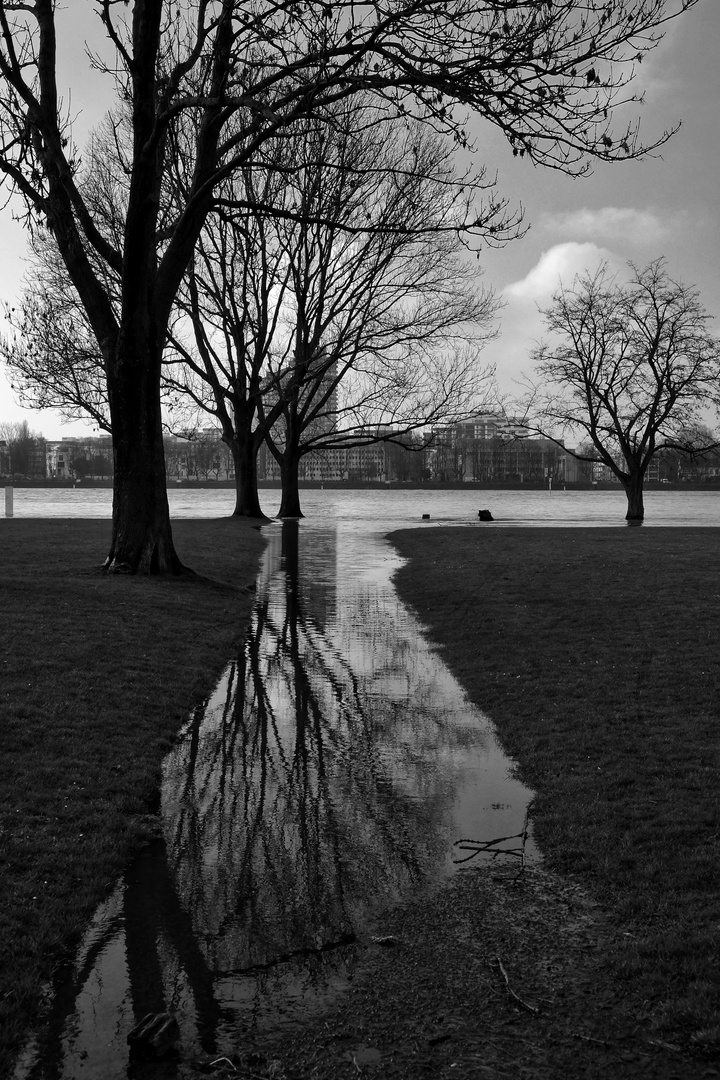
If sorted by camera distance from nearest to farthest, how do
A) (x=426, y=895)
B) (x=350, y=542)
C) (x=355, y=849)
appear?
(x=426, y=895), (x=355, y=849), (x=350, y=542)

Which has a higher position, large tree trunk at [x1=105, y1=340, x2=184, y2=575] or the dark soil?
large tree trunk at [x1=105, y1=340, x2=184, y2=575]

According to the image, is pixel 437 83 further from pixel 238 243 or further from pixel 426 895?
pixel 238 243

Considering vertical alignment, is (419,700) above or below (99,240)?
below

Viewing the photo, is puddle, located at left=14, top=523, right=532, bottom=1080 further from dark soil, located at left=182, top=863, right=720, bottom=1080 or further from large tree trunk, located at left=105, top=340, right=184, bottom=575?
large tree trunk, located at left=105, top=340, right=184, bottom=575

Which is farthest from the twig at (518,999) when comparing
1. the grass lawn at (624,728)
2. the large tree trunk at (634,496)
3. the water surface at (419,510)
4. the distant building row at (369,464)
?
the distant building row at (369,464)

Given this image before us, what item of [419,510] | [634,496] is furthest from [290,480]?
[419,510]

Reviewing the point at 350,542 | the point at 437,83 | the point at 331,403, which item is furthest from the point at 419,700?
the point at 331,403

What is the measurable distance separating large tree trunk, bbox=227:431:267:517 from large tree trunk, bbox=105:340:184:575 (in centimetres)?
2069

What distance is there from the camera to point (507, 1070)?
293cm

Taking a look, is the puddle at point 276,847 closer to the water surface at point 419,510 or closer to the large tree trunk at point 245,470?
the large tree trunk at point 245,470

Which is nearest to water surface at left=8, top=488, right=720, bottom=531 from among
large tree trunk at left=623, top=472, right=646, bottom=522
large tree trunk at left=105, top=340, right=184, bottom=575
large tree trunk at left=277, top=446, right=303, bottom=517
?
large tree trunk at left=623, top=472, right=646, bottom=522

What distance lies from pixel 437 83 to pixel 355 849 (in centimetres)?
882

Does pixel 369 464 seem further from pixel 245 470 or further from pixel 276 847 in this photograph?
pixel 276 847

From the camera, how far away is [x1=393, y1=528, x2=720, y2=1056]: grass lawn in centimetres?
372
